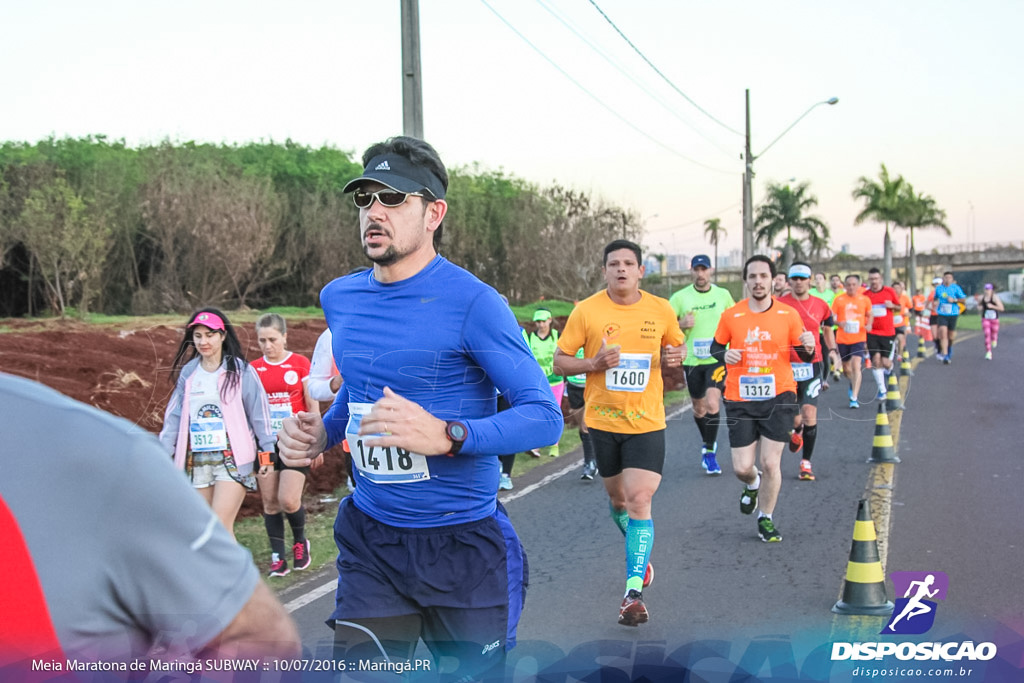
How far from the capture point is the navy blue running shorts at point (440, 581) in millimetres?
2998

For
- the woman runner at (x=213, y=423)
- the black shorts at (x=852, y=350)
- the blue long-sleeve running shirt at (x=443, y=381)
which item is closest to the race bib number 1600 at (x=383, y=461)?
the blue long-sleeve running shirt at (x=443, y=381)

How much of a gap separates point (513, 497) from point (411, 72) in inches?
178

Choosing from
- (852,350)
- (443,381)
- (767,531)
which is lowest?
(767,531)

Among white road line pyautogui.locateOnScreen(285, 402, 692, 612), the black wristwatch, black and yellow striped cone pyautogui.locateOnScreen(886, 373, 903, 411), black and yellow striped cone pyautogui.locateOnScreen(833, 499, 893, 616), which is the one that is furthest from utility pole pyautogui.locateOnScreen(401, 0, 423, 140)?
the black wristwatch

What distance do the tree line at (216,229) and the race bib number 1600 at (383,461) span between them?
25.4m

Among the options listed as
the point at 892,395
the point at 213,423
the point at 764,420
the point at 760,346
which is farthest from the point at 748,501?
the point at 892,395

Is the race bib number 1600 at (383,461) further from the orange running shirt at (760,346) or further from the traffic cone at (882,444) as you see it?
the traffic cone at (882,444)

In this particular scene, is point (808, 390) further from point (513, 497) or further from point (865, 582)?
point (865, 582)

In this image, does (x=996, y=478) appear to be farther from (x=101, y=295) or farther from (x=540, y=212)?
(x=540, y=212)

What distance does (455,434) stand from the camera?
9.41 feet

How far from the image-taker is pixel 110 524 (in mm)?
1078

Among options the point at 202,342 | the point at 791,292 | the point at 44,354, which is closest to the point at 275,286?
the point at 44,354

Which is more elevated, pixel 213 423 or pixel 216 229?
pixel 216 229

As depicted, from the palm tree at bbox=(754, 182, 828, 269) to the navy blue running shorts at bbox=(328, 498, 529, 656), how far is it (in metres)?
54.6
